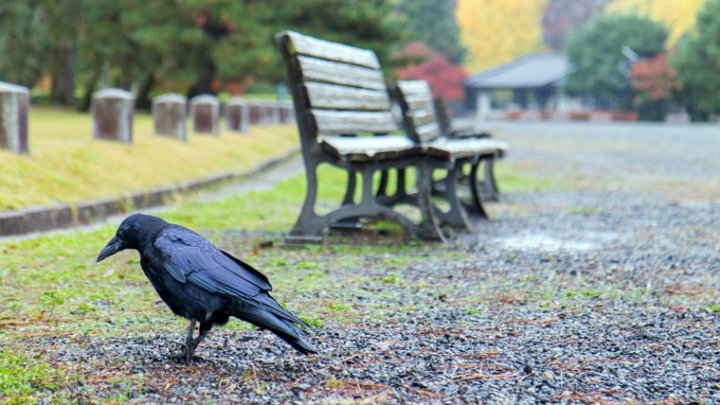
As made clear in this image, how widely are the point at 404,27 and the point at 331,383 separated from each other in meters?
23.6

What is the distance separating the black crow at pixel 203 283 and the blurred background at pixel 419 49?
810 inches

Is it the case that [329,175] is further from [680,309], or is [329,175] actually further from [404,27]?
[404,27]

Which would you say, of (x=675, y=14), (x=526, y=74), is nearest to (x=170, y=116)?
(x=526, y=74)

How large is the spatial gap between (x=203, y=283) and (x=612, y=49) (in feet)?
182

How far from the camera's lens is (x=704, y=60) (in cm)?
4797

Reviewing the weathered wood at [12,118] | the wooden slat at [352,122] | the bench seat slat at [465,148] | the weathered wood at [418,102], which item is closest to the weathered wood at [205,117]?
the weathered wood at [418,102]

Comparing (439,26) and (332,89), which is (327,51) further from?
(439,26)

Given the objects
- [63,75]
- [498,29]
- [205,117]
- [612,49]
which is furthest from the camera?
[498,29]

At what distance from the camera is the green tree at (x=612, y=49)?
2176 inches

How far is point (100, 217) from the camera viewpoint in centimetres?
736

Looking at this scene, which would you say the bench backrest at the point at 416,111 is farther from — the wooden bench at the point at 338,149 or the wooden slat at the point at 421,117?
the wooden bench at the point at 338,149

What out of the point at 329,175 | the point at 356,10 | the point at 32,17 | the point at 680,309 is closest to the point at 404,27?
the point at 356,10

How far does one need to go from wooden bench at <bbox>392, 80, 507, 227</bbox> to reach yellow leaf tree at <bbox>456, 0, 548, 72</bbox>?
64482mm

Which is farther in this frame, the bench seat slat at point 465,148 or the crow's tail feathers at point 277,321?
the bench seat slat at point 465,148
